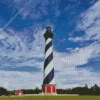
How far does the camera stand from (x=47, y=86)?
67688mm

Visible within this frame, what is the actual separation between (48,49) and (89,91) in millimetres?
27580

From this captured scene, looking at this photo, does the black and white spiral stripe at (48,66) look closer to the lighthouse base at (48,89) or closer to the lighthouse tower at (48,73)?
the lighthouse tower at (48,73)

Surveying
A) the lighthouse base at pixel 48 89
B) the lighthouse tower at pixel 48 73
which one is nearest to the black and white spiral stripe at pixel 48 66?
the lighthouse tower at pixel 48 73

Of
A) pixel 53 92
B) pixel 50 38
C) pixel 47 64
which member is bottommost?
pixel 53 92

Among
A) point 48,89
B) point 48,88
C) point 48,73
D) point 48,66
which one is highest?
point 48,66

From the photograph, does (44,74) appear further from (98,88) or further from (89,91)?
(98,88)

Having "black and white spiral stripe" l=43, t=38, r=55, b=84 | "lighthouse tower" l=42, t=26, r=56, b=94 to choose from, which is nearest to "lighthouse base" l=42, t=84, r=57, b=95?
"lighthouse tower" l=42, t=26, r=56, b=94

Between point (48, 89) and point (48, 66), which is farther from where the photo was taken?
point (48, 66)

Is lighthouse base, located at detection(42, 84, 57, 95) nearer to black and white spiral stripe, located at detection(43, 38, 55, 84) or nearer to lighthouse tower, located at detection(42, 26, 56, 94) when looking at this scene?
lighthouse tower, located at detection(42, 26, 56, 94)

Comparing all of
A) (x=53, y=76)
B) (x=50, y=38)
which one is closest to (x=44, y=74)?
(x=53, y=76)

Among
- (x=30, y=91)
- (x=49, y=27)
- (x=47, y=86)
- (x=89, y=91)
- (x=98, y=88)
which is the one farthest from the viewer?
(x=30, y=91)

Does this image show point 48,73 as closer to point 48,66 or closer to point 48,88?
point 48,66

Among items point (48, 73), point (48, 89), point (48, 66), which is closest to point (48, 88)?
point (48, 89)

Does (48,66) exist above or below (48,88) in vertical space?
above
